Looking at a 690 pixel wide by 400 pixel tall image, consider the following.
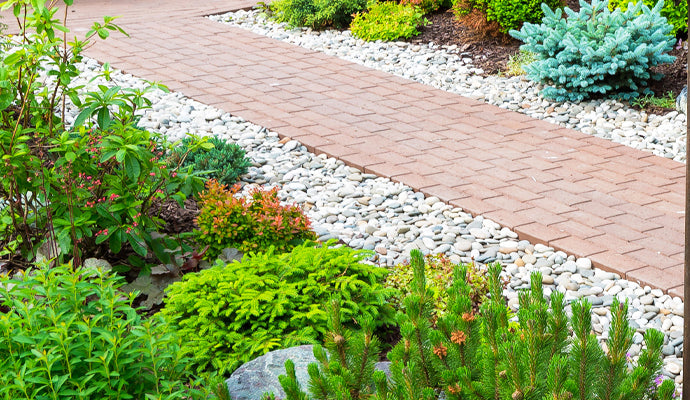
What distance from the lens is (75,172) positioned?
11.7ft

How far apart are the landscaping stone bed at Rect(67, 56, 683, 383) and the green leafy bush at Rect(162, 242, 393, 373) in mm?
621

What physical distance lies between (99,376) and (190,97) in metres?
5.13

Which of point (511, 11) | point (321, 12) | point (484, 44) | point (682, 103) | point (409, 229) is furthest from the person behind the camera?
point (321, 12)

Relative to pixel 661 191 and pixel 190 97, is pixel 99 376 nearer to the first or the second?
pixel 661 191

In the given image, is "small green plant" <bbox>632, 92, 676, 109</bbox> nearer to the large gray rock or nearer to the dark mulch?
the dark mulch

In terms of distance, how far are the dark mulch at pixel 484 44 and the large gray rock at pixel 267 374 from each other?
529 cm

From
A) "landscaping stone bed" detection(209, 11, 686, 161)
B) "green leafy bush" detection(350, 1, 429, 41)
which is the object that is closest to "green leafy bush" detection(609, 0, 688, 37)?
"landscaping stone bed" detection(209, 11, 686, 161)

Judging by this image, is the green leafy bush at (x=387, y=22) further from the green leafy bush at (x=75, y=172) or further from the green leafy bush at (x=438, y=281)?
the green leafy bush at (x=75, y=172)

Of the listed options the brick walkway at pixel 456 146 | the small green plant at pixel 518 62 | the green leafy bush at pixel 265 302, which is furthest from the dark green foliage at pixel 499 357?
the small green plant at pixel 518 62

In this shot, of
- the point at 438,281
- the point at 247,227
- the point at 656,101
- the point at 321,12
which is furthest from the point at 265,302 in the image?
the point at 321,12

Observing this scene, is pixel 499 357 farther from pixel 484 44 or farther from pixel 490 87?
pixel 484 44

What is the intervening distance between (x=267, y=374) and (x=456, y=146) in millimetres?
3602

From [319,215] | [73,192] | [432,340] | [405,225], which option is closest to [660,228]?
[405,225]

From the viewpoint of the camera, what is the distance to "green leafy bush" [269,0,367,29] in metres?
9.77
